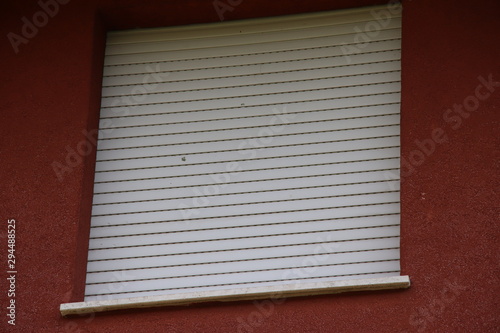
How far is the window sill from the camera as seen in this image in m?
5.84

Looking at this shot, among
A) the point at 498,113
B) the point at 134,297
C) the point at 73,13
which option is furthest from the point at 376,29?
the point at 134,297

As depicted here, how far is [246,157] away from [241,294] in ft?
4.33

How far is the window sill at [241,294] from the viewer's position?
584cm

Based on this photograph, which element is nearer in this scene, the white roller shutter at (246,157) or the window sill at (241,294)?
the window sill at (241,294)

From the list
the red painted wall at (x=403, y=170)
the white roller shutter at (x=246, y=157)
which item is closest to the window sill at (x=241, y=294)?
the red painted wall at (x=403, y=170)

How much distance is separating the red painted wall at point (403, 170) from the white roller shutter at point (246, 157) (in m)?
0.21

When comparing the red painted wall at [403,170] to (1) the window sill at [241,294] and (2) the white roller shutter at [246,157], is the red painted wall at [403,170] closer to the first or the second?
(1) the window sill at [241,294]

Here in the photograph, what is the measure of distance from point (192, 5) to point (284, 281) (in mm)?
2519

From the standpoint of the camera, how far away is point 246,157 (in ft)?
22.3

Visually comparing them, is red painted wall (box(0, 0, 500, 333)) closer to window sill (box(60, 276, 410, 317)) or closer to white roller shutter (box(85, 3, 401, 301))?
window sill (box(60, 276, 410, 317))

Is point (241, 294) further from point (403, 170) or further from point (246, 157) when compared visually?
point (403, 170)

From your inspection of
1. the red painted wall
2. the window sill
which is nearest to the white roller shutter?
the red painted wall

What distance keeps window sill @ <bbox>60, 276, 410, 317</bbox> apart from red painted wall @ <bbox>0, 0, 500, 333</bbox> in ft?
0.21

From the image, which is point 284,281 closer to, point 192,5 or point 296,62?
point 296,62
